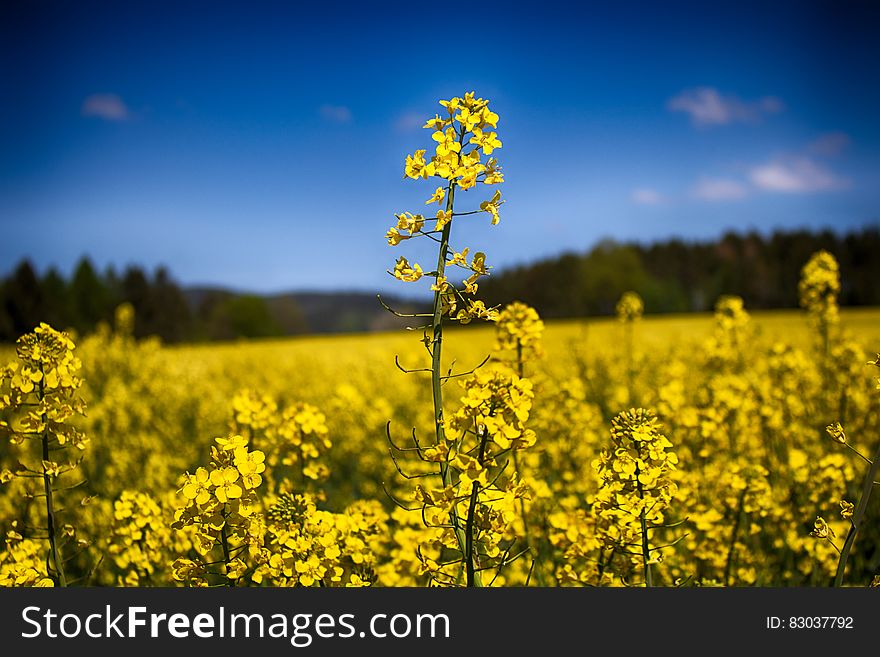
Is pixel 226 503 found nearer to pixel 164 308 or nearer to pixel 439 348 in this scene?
pixel 439 348

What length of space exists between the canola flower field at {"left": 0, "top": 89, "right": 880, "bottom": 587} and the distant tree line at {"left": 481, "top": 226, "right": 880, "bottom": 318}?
→ 10.4 meters

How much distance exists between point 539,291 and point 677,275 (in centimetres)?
782

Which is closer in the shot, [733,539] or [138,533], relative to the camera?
[138,533]

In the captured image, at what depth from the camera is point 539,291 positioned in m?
18.5

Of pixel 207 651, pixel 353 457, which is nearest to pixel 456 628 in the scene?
pixel 207 651

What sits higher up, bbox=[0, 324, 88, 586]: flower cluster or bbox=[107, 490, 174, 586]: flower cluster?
bbox=[0, 324, 88, 586]: flower cluster

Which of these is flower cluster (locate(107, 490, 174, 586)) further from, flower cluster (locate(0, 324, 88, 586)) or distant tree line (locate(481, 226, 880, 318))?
distant tree line (locate(481, 226, 880, 318))

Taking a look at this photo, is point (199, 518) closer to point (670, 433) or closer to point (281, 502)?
point (281, 502)

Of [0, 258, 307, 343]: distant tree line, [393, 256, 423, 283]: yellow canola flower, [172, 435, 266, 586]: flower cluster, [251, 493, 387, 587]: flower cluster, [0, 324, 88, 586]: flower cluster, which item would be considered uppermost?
[0, 258, 307, 343]: distant tree line

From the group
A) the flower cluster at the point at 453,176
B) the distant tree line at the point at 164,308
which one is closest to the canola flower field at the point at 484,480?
the flower cluster at the point at 453,176

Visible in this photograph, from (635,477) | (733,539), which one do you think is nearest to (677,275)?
(733,539)

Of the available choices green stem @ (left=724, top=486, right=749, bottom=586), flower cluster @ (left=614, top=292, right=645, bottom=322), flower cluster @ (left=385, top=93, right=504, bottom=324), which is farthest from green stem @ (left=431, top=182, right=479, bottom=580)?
flower cluster @ (left=614, top=292, right=645, bottom=322)

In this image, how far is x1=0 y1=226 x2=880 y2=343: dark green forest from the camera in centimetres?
1755

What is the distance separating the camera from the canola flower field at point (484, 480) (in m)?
1.54
